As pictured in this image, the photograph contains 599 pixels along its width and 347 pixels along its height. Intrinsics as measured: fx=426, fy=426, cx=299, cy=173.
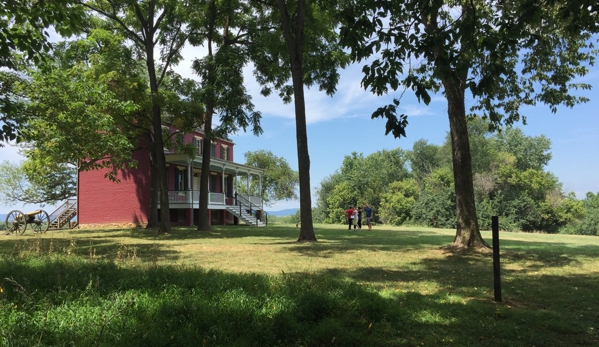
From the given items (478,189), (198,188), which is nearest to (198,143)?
(198,188)

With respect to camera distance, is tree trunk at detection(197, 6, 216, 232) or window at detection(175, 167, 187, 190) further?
window at detection(175, 167, 187, 190)

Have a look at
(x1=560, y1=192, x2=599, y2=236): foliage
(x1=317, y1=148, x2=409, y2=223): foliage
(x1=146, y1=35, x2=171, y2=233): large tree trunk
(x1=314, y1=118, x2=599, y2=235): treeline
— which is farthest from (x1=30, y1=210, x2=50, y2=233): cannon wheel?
(x1=560, y1=192, x2=599, y2=236): foliage

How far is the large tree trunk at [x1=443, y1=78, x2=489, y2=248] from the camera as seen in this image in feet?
37.7

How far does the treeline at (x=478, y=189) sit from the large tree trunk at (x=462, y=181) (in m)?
20.4

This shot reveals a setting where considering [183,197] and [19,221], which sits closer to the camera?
[19,221]

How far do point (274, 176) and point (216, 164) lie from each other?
31.0 meters

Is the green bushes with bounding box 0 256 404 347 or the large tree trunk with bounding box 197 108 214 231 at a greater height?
the large tree trunk with bounding box 197 108 214 231

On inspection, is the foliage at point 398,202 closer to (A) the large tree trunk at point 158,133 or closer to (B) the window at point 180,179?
(B) the window at point 180,179

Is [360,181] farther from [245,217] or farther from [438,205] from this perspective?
[245,217]

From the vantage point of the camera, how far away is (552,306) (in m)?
5.77

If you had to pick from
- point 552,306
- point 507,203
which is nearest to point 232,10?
point 552,306

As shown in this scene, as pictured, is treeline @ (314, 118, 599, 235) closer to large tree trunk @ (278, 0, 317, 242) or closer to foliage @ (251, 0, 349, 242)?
foliage @ (251, 0, 349, 242)

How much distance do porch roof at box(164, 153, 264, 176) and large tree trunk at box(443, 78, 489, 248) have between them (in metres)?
18.7

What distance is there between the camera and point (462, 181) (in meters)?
11.6
